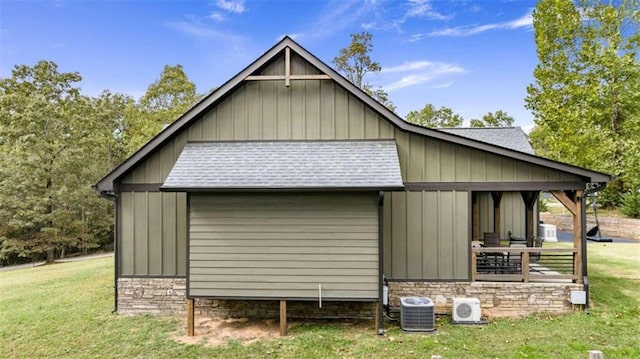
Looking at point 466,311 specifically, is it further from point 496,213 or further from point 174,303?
point 174,303

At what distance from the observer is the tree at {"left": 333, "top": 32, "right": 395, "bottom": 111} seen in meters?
23.4

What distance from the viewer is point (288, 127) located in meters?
7.56

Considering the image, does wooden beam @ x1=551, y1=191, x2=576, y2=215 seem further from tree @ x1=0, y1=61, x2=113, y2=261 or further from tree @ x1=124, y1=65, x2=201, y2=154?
tree @ x1=0, y1=61, x2=113, y2=261

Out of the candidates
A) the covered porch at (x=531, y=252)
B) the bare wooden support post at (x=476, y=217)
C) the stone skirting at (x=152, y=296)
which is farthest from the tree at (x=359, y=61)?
the stone skirting at (x=152, y=296)

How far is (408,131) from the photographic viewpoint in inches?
285

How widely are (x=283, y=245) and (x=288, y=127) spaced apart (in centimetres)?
257

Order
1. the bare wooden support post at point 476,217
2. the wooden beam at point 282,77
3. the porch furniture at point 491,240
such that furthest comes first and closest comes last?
the bare wooden support post at point 476,217, the porch furniture at point 491,240, the wooden beam at point 282,77

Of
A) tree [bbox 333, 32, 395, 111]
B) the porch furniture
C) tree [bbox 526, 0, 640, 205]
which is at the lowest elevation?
the porch furniture

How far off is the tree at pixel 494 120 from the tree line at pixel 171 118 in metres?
16.4

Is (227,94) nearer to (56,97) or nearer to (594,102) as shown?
(594,102)

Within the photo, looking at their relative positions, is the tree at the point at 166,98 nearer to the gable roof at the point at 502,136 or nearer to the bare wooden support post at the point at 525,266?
the gable roof at the point at 502,136

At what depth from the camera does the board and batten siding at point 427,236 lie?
7.16 m

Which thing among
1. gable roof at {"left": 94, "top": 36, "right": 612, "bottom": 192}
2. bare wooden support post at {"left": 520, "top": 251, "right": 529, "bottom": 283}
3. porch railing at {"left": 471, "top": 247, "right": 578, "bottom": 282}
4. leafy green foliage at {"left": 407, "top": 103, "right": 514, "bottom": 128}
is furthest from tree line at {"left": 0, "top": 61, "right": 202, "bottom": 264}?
bare wooden support post at {"left": 520, "top": 251, "right": 529, "bottom": 283}

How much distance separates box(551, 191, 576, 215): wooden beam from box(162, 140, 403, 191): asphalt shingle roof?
3447 mm
